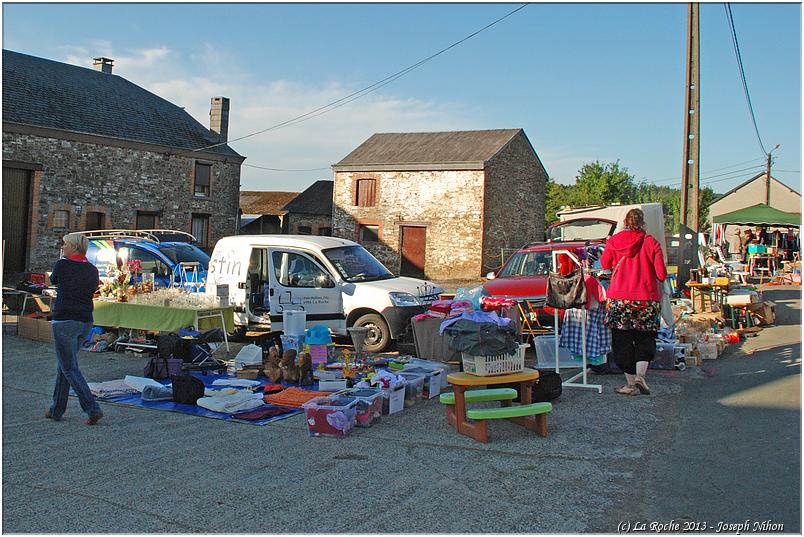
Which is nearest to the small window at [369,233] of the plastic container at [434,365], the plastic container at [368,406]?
the plastic container at [434,365]

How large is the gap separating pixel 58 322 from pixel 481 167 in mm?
27474

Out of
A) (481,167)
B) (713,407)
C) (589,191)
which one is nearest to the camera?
(713,407)

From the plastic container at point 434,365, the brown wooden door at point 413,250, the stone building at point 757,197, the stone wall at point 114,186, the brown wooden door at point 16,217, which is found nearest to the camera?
the plastic container at point 434,365

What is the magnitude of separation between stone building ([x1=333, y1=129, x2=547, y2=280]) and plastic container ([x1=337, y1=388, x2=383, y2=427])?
25.6 metres

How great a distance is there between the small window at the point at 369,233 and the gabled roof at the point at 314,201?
A: 324 inches

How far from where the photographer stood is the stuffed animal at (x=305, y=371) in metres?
9.06

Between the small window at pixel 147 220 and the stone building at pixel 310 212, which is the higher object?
the stone building at pixel 310 212

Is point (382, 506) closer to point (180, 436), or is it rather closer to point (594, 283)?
point (180, 436)

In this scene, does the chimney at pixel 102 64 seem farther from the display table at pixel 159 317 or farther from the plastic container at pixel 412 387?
the plastic container at pixel 412 387

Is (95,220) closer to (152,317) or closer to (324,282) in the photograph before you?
(152,317)

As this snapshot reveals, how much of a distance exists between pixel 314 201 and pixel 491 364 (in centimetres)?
3896

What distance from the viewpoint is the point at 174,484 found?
16.6 feet

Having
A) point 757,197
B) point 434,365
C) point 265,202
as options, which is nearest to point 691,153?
point 434,365

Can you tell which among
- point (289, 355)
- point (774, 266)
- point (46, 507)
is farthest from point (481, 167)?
point (46, 507)
